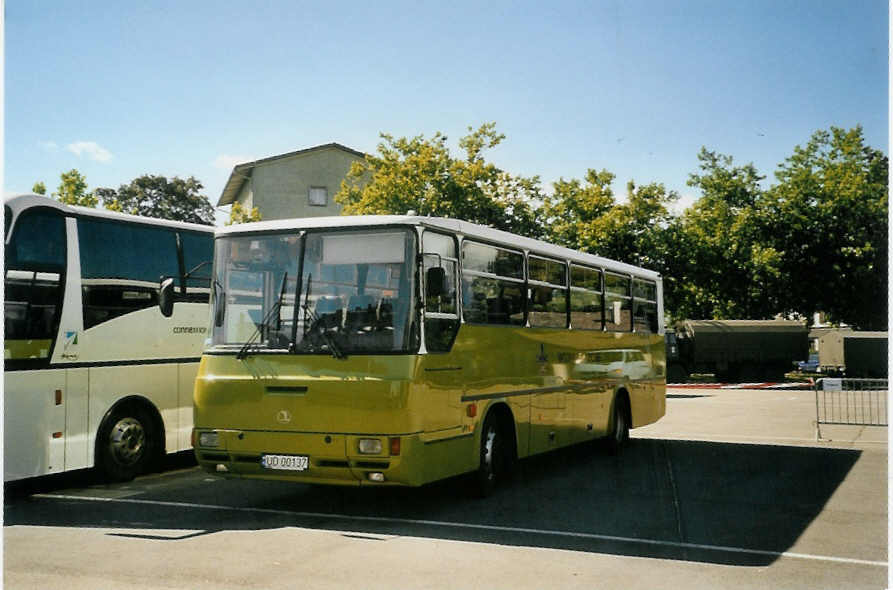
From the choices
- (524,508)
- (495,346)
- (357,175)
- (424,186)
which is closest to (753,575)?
(524,508)

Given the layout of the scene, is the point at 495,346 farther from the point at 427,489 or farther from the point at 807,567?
the point at 807,567

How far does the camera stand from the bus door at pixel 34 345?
10367 millimetres

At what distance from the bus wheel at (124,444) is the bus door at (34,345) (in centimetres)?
77

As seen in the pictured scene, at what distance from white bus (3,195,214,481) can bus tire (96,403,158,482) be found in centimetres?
1

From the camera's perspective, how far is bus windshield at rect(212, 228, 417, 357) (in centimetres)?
928

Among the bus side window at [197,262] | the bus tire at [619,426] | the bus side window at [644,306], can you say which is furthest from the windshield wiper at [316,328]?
the bus side window at [644,306]

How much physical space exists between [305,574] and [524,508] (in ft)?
11.5

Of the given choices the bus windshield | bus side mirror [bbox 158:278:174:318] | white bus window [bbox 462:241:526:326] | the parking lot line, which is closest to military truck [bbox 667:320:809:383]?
white bus window [bbox 462:241:526:326]

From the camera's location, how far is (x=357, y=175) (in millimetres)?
44688

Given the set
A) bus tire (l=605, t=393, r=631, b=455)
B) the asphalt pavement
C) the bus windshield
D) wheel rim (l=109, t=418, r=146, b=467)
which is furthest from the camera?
bus tire (l=605, t=393, r=631, b=455)

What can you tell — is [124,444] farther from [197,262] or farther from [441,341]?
[441,341]

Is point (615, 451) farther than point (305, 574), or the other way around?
point (615, 451)

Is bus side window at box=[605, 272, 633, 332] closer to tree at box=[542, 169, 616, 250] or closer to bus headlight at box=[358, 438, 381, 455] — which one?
bus headlight at box=[358, 438, 381, 455]

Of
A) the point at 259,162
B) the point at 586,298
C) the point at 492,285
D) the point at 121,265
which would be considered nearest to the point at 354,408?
the point at 492,285
